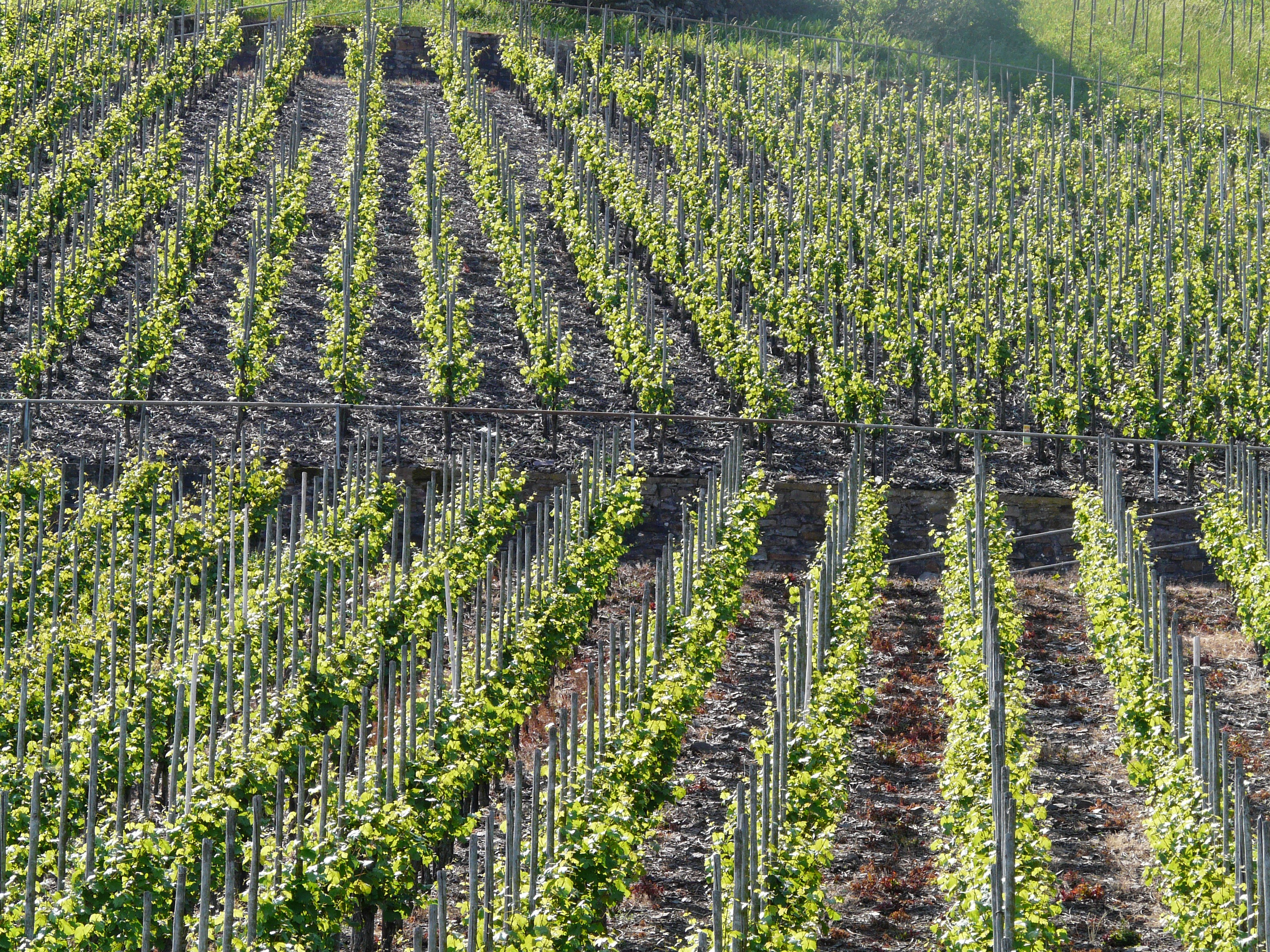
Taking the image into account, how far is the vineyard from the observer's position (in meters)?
7.78

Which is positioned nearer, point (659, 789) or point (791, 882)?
point (791, 882)

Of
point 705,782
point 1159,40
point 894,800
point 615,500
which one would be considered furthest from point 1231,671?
point 1159,40

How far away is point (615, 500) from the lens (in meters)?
12.6

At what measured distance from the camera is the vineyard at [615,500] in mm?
7777

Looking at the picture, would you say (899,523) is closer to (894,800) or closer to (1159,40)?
(894,800)

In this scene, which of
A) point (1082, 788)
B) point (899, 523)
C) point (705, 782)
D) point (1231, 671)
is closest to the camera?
point (705, 782)

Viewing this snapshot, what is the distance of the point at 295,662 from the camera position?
9367 mm

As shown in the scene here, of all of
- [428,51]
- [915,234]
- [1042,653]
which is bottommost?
[1042,653]

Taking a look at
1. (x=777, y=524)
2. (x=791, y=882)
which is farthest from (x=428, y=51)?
(x=791, y=882)

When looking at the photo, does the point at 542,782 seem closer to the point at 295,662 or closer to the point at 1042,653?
the point at 295,662

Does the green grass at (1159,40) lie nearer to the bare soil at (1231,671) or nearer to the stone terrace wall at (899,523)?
the stone terrace wall at (899,523)

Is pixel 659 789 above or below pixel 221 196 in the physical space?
below

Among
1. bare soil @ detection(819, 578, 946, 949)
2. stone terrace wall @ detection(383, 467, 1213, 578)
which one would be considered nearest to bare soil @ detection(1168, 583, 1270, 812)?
stone terrace wall @ detection(383, 467, 1213, 578)

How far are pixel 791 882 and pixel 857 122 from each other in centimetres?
1982
